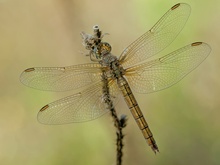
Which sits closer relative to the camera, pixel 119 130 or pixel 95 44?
pixel 119 130

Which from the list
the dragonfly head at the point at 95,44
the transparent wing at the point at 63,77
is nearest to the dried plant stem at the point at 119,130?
the dragonfly head at the point at 95,44

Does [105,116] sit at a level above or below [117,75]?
above

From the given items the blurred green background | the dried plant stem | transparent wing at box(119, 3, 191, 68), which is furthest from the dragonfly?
the blurred green background

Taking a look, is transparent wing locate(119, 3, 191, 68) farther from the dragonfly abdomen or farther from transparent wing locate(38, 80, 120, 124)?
transparent wing locate(38, 80, 120, 124)

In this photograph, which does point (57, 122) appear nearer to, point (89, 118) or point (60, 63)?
point (89, 118)

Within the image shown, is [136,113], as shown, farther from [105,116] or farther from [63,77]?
[105,116]

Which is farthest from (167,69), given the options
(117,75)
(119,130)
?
(119,130)
